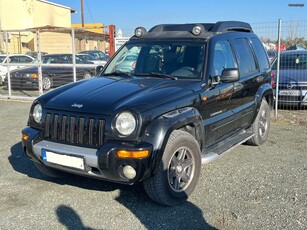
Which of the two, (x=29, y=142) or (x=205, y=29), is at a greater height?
(x=205, y=29)

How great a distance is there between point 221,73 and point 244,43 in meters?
1.26

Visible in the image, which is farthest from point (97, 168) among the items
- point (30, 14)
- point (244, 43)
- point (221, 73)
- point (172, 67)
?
point (30, 14)

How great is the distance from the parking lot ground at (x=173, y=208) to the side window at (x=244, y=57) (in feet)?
4.48

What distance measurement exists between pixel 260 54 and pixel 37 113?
388cm

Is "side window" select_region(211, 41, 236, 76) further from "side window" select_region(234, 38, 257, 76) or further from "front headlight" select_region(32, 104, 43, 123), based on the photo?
"front headlight" select_region(32, 104, 43, 123)

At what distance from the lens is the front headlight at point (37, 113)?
13.5 ft

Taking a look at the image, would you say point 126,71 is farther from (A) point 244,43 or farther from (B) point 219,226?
(B) point 219,226

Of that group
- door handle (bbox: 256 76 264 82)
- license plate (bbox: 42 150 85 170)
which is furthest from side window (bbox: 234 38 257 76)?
license plate (bbox: 42 150 85 170)

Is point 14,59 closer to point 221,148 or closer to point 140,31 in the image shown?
point 140,31

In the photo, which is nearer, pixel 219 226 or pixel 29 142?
pixel 219 226

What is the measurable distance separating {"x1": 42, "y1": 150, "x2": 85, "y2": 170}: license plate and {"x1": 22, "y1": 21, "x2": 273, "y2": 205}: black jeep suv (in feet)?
0.04

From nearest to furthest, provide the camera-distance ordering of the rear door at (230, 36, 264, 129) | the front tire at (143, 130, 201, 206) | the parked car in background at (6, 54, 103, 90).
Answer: the front tire at (143, 130, 201, 206) → the rear door at (230, 36, 264, 129) → the parked car in background at (6, 54, 103, 90)

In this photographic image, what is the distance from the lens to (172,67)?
4746 mm

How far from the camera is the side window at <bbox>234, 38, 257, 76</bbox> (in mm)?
5422
